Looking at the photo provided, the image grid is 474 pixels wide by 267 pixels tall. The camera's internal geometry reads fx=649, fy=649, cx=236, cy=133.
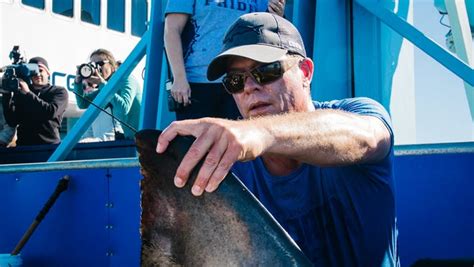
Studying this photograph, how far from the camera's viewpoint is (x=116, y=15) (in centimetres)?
1152

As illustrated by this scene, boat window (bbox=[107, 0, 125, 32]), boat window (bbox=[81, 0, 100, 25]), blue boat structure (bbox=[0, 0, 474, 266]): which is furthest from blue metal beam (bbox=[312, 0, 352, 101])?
boat window (bbox=[107, 0, 125, 32])

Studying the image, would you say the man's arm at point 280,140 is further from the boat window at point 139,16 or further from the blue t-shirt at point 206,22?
the boat window at point 139,16

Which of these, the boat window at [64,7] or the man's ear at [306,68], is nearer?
the man's ear at [306,68]

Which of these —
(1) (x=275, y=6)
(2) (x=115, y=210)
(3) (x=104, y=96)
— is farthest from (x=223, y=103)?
(3) (x=104, y=96)

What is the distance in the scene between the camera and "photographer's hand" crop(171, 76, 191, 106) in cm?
324

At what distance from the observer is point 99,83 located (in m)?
5.41

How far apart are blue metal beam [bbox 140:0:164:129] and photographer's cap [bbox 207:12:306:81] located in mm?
1821

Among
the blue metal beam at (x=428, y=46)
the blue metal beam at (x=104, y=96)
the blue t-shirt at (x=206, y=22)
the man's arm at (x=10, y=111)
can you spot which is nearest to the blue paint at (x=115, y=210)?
the blue metal beam at (x=104, y=96)

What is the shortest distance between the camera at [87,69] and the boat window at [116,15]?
6129mm

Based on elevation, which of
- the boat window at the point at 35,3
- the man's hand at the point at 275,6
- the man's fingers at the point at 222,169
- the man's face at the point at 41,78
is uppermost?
the boat window at the point at 35,3

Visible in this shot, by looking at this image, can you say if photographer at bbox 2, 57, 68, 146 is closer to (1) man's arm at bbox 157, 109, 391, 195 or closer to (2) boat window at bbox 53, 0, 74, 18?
(1) man's arm at bbox 157, 109, 391, 195

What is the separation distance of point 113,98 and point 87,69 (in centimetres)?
38

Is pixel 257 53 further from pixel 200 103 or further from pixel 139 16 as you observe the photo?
pixel 139 16

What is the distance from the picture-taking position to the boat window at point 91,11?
10984 millimetres
